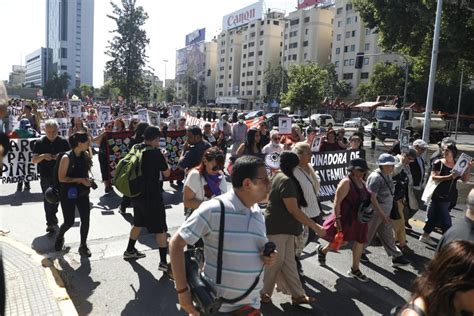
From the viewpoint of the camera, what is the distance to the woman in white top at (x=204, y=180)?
4.42 metres

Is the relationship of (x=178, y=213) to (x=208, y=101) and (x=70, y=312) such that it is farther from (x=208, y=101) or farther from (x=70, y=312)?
(x=208, y=101)

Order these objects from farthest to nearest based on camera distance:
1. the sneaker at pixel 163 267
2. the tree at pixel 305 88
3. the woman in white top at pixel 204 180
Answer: the tree at pixel 305 88, the sneaker at pixel 163 267, the woman in white top at pixel 204 180

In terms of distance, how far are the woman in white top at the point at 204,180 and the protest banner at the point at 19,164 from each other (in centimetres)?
599

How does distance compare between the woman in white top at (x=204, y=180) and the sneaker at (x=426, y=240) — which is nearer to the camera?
the woman in white top at (x=204, y=180)

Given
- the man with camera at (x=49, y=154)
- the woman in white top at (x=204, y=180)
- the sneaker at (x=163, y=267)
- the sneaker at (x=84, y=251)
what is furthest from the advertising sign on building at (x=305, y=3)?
the woman in white top at (x=204, y=180)

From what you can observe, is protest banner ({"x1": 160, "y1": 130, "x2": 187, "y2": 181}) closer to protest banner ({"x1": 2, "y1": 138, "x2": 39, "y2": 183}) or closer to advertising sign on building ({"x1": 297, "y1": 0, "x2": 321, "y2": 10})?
protest banner ({"x1": 2, "y1": 138, "x2": 39, "y2": 183})

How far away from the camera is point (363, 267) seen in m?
5.79

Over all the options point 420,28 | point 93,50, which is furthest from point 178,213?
point 93,50

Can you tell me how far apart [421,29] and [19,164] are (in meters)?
21.8

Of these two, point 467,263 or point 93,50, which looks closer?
point 467,263

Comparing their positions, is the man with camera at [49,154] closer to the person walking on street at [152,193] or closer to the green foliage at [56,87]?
the person walking on street at [152,193]

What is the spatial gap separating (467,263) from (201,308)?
1.41m

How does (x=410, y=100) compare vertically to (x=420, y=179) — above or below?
above

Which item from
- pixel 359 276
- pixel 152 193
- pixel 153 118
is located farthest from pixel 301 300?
pixel 153 118
